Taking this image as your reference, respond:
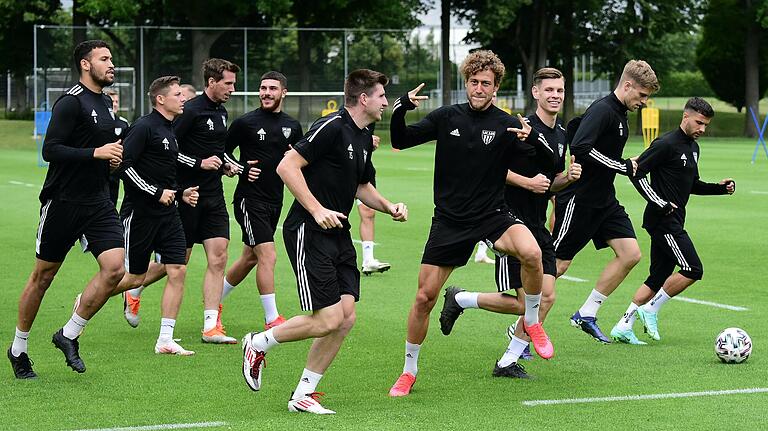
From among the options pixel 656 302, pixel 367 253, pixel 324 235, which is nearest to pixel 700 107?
pixel 656 302

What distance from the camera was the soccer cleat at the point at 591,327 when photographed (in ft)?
32.9

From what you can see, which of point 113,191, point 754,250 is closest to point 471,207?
point 113,191

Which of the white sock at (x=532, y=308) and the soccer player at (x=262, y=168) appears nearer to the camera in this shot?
the white sock at (x=532, y=308)

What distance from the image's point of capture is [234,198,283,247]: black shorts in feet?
35.4

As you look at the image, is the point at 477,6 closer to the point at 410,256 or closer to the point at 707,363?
the point at 410,256

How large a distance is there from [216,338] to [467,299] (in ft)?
7.18

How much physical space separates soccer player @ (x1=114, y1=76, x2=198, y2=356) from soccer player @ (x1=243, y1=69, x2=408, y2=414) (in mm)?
2287

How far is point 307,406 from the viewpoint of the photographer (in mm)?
7359

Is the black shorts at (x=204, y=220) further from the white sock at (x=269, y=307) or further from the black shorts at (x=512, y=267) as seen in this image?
the black shorts at (x=512, y=267)

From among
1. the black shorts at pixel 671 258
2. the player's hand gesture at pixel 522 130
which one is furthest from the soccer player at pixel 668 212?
the player's hand gesture at pixel 522 130

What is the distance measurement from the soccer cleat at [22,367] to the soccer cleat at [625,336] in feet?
14.9

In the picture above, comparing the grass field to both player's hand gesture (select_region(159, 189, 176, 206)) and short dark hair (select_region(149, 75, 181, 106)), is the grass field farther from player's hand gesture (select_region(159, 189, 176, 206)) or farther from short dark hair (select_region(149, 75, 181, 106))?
short dark hair (select_region(149, 75, 181, 106))

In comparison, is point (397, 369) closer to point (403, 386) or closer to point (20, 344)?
point (403, 386)

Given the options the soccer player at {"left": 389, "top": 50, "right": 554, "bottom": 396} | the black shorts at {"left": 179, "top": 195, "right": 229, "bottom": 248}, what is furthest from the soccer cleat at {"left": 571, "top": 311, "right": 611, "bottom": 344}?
the black shorts at {"left": 179, "top": 195, "right": 229, "bottom": 248}
